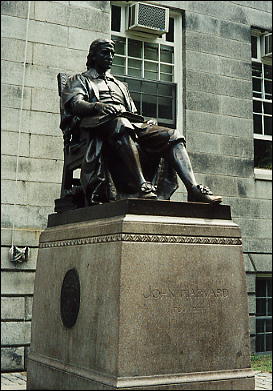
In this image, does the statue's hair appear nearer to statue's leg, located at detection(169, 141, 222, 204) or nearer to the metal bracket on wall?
statue's leg, located at detection(169, 141, 222, 204)

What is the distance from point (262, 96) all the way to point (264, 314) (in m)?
4.87

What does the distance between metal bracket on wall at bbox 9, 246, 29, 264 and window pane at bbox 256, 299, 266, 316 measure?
17.3 ft

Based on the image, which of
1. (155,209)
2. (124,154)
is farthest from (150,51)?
(155,209)

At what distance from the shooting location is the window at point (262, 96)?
13.5 meters

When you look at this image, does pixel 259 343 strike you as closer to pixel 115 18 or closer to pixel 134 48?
pixel 134 48

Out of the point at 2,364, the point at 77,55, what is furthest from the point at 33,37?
the point at 2,364

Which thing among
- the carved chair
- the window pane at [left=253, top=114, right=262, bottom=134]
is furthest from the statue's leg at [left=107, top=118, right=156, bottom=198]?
the window pane at [left=253, top=114, right=262, bottom=134]

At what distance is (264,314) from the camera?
1291 cm

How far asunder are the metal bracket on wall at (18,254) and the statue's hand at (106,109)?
4.19 m

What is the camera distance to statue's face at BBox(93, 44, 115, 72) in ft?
23.9

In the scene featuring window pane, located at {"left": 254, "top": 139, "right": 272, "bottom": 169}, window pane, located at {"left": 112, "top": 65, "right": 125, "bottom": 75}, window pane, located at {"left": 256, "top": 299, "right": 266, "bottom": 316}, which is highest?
window pane, located at {"left": 112, "top": 65, "right": 125, "bottom": 75}

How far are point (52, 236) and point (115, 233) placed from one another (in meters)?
1.61

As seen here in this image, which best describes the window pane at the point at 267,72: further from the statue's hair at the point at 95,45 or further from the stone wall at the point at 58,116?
the statue's hair at the point at 95,45

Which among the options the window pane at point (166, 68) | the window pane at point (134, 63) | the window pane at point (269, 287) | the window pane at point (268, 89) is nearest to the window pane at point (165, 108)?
the window pane at point (166, 68)
